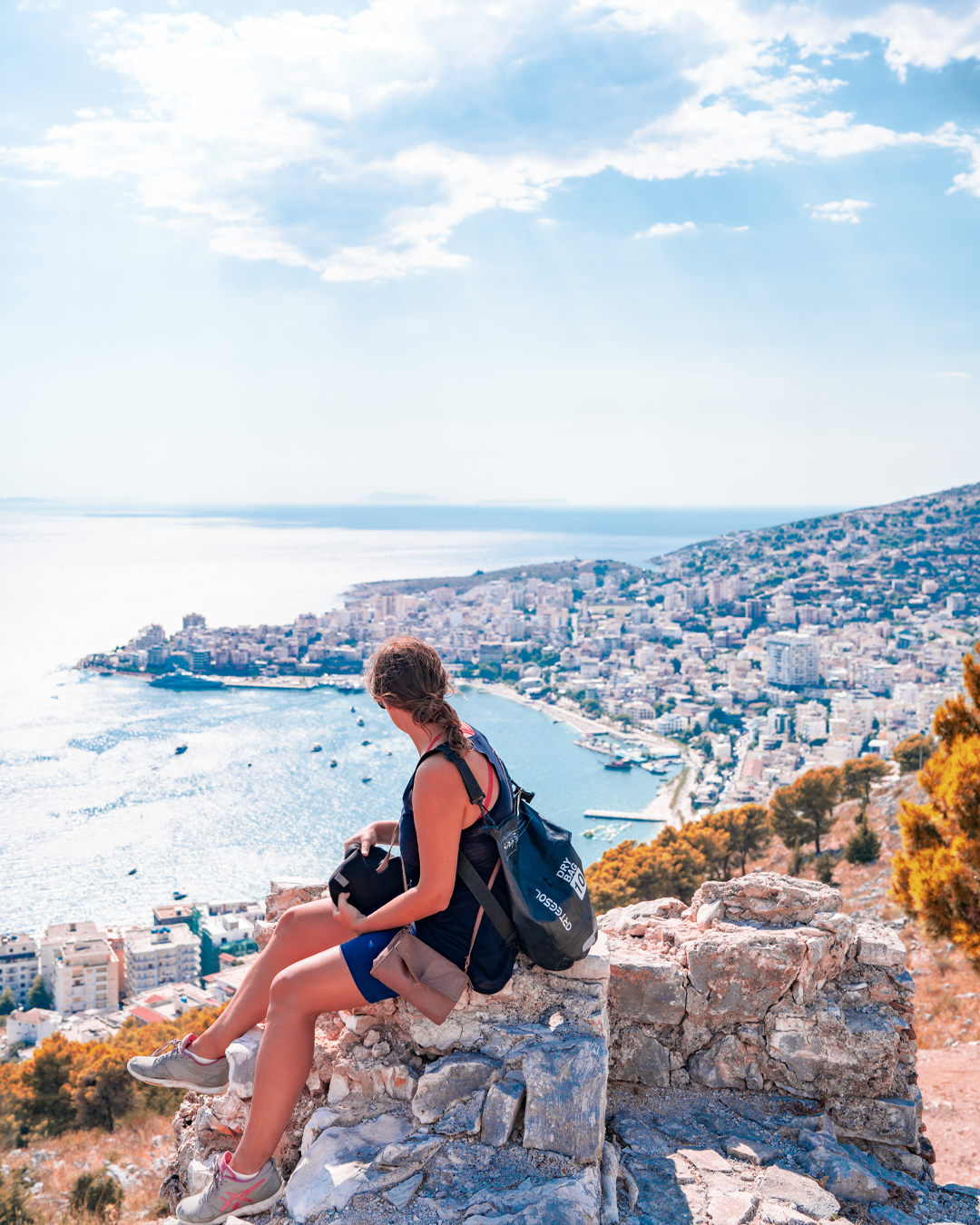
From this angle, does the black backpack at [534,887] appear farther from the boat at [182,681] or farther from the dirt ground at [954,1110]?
the boat at [182,681]

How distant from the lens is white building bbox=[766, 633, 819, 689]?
157 feet

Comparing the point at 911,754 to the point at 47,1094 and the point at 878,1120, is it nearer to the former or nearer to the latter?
the point at 47,1094

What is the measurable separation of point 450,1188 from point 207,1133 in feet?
2.27

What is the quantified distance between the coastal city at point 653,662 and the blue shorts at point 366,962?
45.6ft

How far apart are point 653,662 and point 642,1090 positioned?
52.4m

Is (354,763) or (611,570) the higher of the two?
(611,570)

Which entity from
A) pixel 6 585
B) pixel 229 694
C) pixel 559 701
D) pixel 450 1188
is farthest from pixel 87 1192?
pixel 6 585

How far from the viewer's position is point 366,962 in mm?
1771

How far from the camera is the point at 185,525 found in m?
140

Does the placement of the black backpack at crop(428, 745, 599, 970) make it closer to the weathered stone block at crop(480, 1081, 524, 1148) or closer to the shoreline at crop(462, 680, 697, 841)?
the weathered stone block at crop(480, 1081, 524, 1148)

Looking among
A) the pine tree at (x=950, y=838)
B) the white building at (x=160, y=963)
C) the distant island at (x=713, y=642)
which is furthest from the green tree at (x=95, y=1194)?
the distant island at (x=713, y=642)

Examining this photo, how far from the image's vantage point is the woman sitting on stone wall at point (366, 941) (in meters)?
1.70

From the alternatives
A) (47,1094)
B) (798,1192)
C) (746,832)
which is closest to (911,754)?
(746,832)

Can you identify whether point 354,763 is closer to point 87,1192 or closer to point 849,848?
point 849,848
